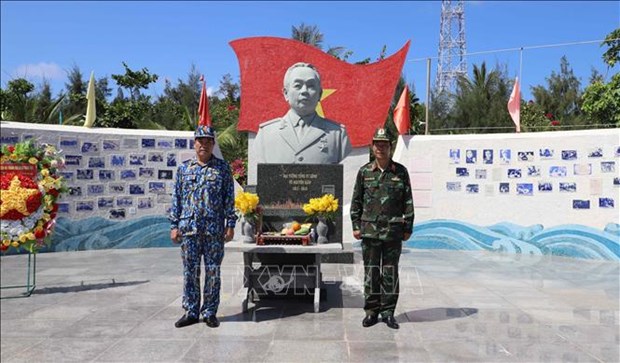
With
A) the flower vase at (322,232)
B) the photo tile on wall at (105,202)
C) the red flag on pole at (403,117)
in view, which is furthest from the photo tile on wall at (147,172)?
the flower vase at (322,232)

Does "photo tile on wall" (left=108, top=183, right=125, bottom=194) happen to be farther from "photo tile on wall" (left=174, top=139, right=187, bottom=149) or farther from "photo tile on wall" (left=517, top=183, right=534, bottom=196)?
"photo tile on wall" (left=517, top=183, right=534, bottom=196)

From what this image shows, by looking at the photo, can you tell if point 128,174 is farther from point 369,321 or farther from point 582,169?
point 582,169

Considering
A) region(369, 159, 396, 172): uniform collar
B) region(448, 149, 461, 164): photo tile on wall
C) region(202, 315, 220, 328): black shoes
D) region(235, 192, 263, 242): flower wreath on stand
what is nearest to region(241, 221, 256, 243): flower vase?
region(235, 192, 263, 242): flower wreath on stand

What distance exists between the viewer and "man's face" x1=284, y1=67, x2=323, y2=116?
6.95m

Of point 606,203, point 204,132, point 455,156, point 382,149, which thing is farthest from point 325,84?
point 204,132

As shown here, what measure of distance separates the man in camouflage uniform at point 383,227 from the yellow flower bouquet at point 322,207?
758 millimetres

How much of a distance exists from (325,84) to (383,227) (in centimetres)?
666

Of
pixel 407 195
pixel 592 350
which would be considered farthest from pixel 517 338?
pixel 407 195

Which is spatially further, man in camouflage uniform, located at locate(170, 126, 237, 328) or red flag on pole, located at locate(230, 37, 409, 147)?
red flag on pole, located at locate(230, 37, 409, 147)

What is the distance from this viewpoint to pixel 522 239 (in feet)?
30.3

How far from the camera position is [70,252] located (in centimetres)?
887

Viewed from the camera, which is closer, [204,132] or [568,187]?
[204,132]

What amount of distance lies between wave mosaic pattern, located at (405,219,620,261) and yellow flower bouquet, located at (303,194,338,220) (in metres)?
5.02

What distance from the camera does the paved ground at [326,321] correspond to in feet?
11.8
